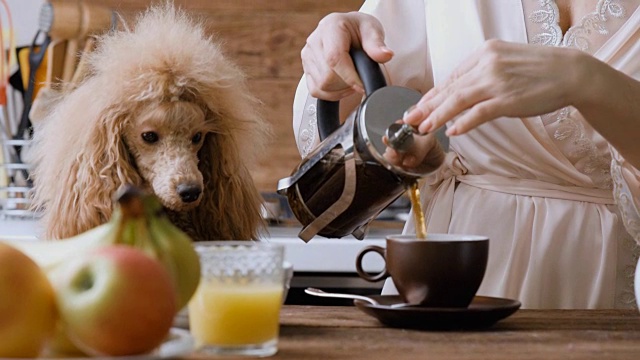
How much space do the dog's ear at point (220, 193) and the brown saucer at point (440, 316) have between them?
0.57m

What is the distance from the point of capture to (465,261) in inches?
31.2

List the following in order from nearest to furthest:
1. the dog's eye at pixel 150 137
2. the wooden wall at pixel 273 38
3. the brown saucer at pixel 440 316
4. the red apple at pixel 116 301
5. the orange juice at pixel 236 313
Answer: the red apple at pixel 116 301, the orange juice at pixel 236 313, the brown saucer at pixel 440 316, the dog's eye at pixel 150 137, the wooden wall at pixel 273 38

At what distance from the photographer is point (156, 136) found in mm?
1283

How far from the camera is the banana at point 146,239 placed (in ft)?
1.77

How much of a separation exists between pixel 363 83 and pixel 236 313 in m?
0.34

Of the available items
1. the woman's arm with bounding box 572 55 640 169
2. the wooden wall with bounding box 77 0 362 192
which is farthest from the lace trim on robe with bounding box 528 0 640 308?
the wooden wall with bounding box 77 0 362 192

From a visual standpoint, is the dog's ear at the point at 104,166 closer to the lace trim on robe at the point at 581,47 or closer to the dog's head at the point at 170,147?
the dog's head at the point at 170,147

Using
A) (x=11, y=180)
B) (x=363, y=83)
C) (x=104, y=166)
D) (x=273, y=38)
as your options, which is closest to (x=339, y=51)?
(x=363, y=83)

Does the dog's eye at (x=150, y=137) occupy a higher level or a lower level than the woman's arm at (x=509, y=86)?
lower

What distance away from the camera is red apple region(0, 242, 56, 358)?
519mm

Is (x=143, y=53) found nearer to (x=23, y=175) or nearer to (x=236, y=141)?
(x=236, y=141)

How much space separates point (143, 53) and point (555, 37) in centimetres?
57

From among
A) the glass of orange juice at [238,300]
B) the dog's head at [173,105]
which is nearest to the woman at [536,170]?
the dog's head at [173,105]

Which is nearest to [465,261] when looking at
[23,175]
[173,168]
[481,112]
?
[481,112]
